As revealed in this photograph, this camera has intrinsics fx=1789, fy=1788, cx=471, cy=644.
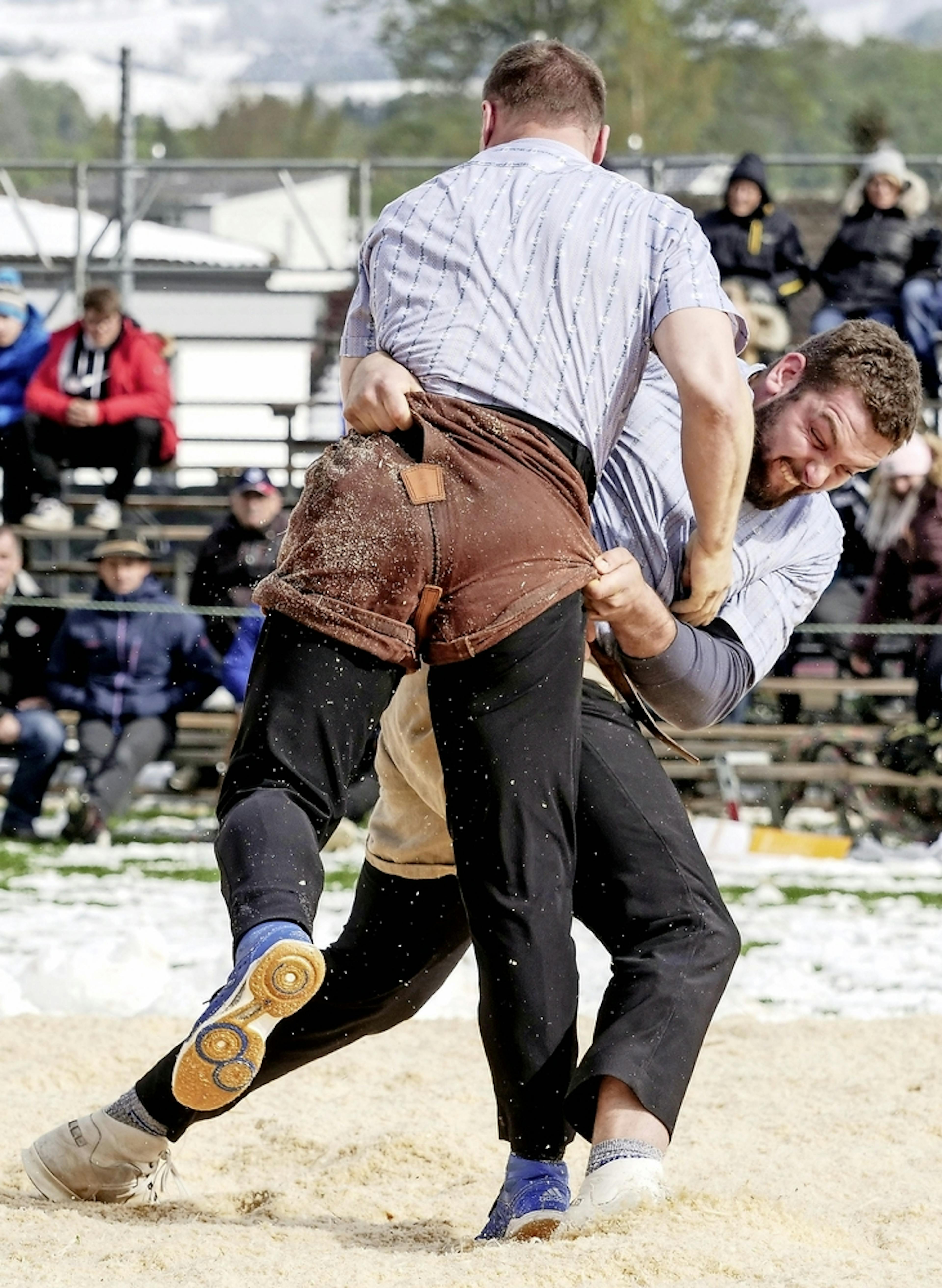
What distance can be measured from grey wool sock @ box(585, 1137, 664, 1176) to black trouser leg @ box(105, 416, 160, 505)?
26.4 feet

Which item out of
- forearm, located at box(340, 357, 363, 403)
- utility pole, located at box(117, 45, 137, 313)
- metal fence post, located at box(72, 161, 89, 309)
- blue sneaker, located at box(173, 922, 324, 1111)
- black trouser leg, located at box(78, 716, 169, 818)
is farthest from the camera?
utility pole, located at box(117, 45, 137, 313)

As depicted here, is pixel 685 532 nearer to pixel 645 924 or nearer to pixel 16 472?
pixel 645 924

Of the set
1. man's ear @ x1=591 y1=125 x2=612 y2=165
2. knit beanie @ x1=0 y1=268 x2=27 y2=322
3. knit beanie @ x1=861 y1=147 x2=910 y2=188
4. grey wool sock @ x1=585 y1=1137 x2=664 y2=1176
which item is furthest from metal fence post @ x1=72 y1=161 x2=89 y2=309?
grey wool sock @ x1=585 y1=1137 x2=664 y2=1176

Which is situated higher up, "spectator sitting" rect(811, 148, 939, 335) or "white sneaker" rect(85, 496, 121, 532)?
"spectator sitting" rect(811, 148, 939, 335)

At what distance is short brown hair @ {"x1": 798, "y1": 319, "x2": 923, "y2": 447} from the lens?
336 cm

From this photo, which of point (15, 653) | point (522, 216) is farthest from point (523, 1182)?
point (15, 653)

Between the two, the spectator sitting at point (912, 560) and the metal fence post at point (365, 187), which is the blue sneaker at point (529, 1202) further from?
the metal fence post at point (365, 187)

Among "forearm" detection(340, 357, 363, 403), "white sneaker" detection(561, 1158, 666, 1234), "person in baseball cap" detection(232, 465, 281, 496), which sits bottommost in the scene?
"white sneaker" detection(561, 1158, 666, 1234)

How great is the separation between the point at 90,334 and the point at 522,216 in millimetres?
7651

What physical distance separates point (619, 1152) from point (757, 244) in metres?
8.88

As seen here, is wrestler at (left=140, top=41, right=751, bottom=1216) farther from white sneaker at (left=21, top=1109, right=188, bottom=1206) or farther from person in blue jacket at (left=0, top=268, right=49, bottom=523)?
person in blue jacket at (left=0, top=268, right=49, bottom=523)

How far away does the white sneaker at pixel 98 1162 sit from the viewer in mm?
3416

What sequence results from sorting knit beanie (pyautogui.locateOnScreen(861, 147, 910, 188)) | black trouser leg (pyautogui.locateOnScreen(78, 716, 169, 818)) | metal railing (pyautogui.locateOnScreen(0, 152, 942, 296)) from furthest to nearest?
metal railing (pyautogui.locateOnScreen(0, 152, 942, 296)) < knit beanie (pyautogui.locateOnScreen(861, 147, 910, 188)) < black trouser leg (pyautogui.locateOnScreen(78, 716, 169, 818))

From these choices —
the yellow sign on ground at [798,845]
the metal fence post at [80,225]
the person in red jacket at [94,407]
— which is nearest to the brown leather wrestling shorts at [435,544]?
the yellow sign on ground at [798,845]
